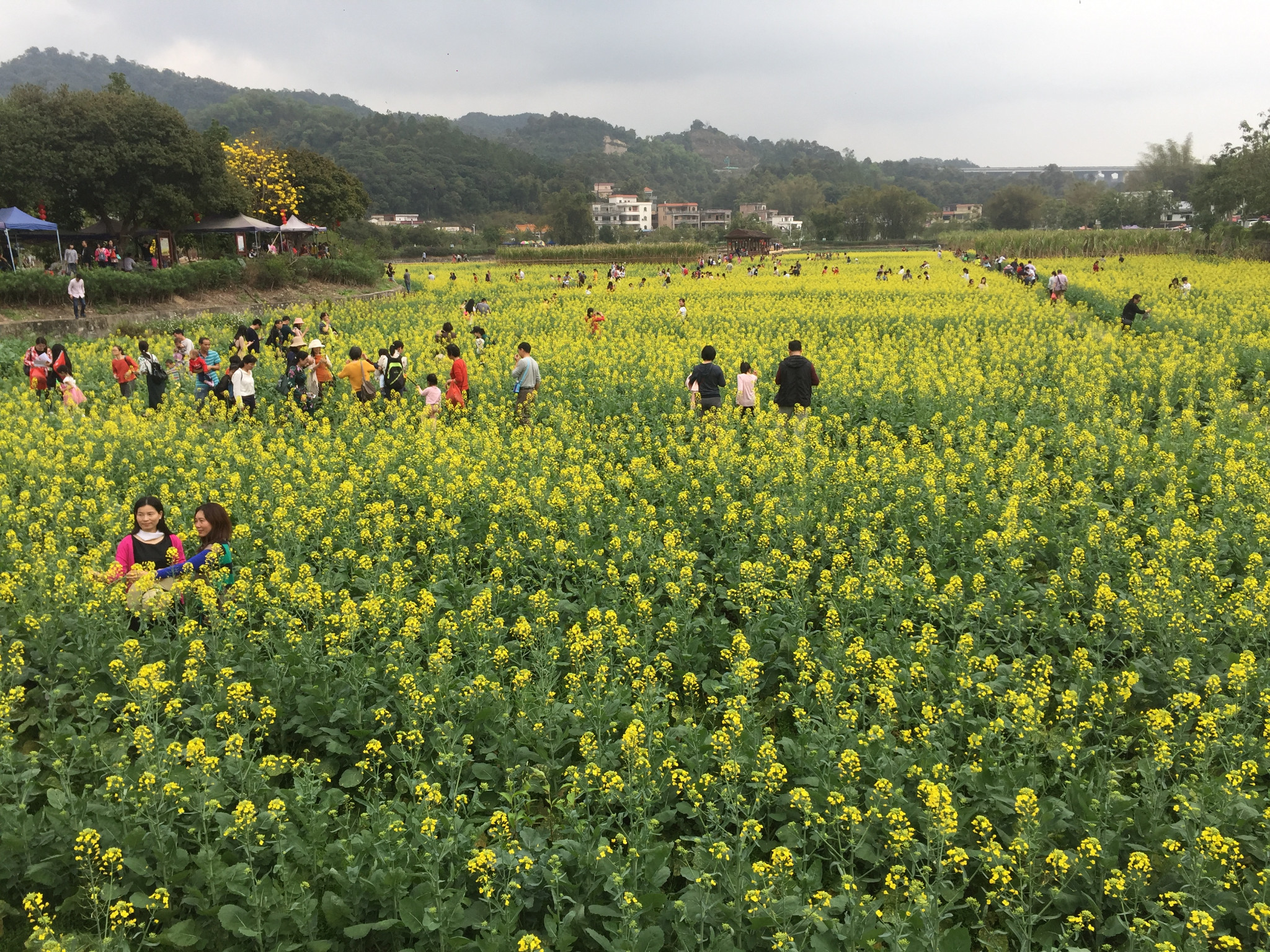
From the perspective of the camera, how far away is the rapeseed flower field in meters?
4.34

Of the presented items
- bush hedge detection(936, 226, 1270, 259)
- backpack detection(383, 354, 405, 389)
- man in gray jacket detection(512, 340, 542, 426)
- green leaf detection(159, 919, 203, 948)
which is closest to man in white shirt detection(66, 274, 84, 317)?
backpack detection(383, 354, 405, 389)

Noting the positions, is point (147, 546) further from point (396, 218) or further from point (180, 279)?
point (396, 218)

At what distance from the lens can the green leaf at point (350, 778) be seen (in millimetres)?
5305

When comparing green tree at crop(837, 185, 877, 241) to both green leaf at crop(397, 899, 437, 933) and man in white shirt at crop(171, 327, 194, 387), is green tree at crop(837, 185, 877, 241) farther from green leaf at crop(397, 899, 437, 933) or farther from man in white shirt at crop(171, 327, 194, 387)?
green leaf at crop(397, 899, 437, 933)

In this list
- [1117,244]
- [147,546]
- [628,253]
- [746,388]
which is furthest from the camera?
[628,253]

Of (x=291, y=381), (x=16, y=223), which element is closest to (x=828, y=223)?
(x=16, y=223)

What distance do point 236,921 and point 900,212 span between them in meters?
122

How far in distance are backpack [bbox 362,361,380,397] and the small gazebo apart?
7039cm

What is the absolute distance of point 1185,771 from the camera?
5.53m

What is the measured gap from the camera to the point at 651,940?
413 cm

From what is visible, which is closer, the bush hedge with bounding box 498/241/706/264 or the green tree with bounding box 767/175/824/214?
the bush hedge with bounding box 498/241/706/264

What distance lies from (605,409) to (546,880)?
37.6 feet

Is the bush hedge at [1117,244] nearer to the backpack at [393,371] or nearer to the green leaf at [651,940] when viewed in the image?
the backpack at [393,371]

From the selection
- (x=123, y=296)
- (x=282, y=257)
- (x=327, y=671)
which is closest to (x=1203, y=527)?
(x=327, y=671)
